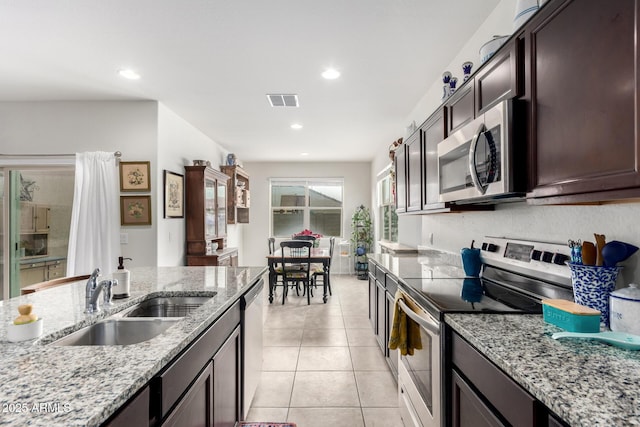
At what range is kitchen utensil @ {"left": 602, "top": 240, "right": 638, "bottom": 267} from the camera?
3.74 ft

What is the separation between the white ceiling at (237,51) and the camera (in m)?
2.10

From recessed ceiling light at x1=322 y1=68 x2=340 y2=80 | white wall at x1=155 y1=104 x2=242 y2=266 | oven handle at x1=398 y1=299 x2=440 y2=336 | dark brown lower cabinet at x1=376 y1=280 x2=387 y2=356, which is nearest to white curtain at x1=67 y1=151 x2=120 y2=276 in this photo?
white wall at x1=155 y1=104 x2=242 y2=266

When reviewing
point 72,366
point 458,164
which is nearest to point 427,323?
point 458,164

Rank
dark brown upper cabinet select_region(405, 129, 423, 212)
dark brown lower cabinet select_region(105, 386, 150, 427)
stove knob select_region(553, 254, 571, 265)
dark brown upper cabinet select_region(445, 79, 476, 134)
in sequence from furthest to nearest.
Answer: dark brown upper cabinet select_region(405, 129, 423, 212) < dark brown upper cabinet select_region(445, 79, 476, 134) < stove knob select_region(553, 254, 571, 265) < dark brown lower cabinet select_region(105, 386, 150, 427)

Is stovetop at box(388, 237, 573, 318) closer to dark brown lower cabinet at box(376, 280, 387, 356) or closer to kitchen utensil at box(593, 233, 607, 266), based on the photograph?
kitchen utensil at box(593, 233, 607, 266)

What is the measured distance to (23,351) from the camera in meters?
1.02

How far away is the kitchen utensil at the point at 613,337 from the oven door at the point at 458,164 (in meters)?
0.71

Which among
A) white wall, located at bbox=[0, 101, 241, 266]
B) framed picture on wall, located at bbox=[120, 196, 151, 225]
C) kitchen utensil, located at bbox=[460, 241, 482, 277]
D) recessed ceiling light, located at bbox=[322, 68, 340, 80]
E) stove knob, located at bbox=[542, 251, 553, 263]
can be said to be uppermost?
recessed ceiling light, located at bbox=[322, 68, 340, 80]

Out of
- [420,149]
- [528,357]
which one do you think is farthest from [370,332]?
[528,357]

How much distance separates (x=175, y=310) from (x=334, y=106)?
283 centimetres

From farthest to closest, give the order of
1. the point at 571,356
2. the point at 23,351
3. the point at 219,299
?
the point at 219,299 < the point at 23,351 < the point at 571,356

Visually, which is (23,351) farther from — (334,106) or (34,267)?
(34,267)

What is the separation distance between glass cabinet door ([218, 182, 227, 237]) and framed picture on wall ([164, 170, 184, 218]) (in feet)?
2.78

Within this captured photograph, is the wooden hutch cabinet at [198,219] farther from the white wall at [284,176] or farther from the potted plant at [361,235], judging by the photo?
the potted plant at [361,235]
